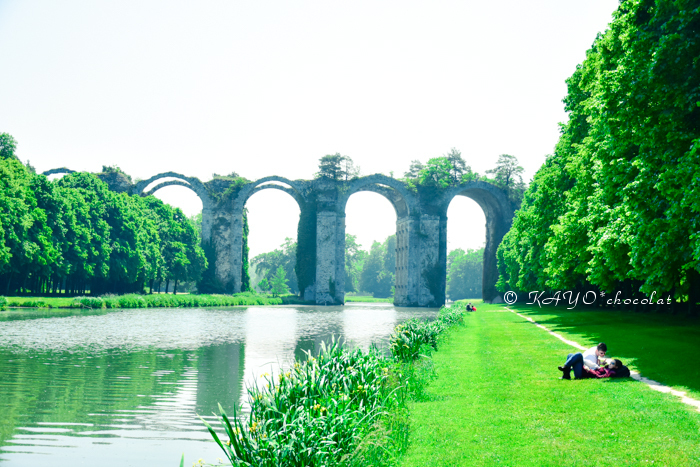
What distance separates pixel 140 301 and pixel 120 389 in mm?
37029

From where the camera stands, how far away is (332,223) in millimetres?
68500

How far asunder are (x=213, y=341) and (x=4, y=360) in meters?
7.63

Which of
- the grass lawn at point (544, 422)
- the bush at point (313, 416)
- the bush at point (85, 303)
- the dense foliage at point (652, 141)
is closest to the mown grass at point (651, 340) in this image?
the grass lawn at point (544, 422)

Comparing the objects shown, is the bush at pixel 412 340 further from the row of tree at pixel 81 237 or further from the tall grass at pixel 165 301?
the row of tree at pixel 81 237

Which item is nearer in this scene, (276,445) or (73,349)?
(276,445)

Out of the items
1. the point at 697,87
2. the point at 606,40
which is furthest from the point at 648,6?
the point at 697,87

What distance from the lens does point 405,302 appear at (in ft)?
234

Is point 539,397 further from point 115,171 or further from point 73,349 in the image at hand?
point 115,171

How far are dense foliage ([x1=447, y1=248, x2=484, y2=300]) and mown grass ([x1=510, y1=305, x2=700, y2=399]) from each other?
104889 millimetres

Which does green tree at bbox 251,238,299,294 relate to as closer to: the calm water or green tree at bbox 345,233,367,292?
green tree at bbox 345,233,367,292

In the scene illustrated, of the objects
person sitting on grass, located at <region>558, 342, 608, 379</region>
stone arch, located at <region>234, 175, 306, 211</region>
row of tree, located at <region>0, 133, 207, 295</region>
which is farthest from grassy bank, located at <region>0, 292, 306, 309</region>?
person sitting on grass, located at <region>558, 342, 608, 379</region>

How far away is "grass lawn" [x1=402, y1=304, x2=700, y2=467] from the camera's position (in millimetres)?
6605

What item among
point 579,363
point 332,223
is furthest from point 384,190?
point 579,363

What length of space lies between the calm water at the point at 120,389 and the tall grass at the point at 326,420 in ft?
4.33
